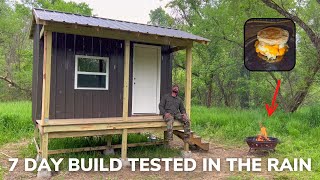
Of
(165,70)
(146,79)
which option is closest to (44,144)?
(146,79)

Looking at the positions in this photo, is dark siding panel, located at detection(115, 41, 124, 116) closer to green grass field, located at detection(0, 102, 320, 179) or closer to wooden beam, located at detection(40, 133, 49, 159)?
green grass field, located at detection(0, 102, 320, 179)

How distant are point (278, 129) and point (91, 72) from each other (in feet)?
22.0

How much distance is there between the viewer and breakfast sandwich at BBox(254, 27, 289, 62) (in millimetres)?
5680

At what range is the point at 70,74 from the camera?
7.02 metres

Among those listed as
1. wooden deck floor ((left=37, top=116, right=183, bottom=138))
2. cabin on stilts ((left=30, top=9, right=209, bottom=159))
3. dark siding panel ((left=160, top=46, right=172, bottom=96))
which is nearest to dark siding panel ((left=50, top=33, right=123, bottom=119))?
cabin on stilts ((left=30, top=9, right=209, bottom=159))

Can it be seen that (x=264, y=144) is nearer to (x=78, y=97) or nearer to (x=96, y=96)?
(x=96, y=96)

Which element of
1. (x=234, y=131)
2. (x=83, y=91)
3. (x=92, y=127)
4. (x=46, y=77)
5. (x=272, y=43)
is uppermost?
(x=272, y=43)

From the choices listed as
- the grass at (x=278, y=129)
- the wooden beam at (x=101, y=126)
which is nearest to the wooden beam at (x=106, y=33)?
the wooden beam at (x=101, y=126)

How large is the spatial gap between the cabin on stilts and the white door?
0.03 m

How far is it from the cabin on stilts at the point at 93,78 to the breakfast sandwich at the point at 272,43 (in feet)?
5.71

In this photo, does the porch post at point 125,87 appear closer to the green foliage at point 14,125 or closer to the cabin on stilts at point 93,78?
the cabin on stilts at point 93,78

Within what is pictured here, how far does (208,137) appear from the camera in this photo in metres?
10.5

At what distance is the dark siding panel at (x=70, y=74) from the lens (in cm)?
697

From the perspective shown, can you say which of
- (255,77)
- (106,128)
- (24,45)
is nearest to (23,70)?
(24,45)
